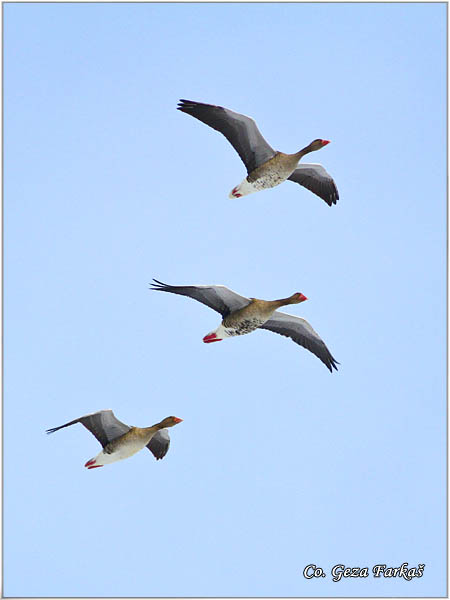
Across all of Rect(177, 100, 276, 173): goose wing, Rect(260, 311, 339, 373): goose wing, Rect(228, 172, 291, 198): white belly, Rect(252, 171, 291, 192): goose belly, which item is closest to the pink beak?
Rect(260, 311, 339, 373): goose wing

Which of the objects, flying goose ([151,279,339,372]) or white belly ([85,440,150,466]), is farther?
white belly ([85,440,150,466])

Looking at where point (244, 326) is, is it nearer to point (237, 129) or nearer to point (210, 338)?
point (210, 338)

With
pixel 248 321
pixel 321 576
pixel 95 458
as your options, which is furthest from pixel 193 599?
pixel 248 321

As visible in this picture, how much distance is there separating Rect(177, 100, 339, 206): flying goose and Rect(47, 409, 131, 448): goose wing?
13.4 ft

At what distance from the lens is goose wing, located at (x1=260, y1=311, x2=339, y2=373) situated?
1590 centimetres

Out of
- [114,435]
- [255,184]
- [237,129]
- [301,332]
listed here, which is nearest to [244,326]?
[301,332]

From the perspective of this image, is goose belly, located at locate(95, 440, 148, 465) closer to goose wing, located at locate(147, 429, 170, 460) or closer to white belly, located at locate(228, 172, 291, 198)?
goose wing, located at locate(147, 429, 170, 460)

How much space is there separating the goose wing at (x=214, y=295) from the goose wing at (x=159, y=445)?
2.68 metres

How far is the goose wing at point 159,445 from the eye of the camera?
1623 cm

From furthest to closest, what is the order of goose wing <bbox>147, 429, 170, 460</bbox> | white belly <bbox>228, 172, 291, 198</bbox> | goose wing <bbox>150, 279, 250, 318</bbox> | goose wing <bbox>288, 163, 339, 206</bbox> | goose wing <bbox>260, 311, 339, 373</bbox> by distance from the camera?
goose wing <bbox>288, 163, 339, 206</bbox> → goose wing <bbox>147, 429, 170, 460</bbox> → goose wing <bbox>260, 311, 339, 373</bbox> → white belly <bbox>228, 172, 291, 198</bbox> → goose wing <bbox>150, 279, 250, 318</bbox>

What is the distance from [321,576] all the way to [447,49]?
8.40 m

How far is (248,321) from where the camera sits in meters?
14.7

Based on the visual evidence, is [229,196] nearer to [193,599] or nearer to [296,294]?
[296,294]

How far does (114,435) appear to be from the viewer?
49.4 ft
